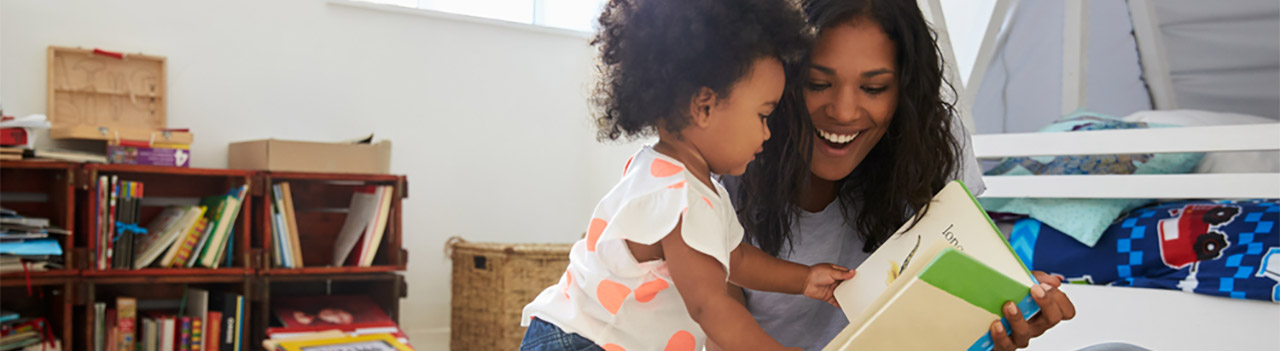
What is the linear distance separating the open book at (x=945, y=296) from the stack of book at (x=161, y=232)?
208 centimetres

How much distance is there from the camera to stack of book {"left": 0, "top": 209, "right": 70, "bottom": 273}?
2.18 m

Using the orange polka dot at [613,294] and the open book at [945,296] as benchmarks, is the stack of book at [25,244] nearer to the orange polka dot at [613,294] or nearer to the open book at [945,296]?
the orange polka dot at [613,294]

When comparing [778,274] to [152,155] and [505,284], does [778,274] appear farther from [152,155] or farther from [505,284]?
[152,155]

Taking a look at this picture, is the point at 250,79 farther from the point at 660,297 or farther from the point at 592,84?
the point at 660,297

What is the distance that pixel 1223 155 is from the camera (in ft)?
6.73

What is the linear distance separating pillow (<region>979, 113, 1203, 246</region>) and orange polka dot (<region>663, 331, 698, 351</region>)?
1.33 meters

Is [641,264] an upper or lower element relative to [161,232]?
upper

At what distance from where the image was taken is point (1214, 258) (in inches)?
67.1

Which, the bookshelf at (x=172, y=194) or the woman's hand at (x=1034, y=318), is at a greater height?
the woman's hand at (x=1034, y=318)

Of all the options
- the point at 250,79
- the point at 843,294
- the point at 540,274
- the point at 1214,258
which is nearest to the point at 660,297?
the point at 843,294

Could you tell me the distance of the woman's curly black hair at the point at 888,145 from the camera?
109cm

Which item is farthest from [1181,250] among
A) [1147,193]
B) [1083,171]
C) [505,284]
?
[505,284]

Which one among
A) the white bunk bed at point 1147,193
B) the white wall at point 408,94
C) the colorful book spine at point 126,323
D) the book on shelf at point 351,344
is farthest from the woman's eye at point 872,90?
the colorful book spine at point 126,323

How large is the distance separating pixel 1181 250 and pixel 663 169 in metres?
1.37
